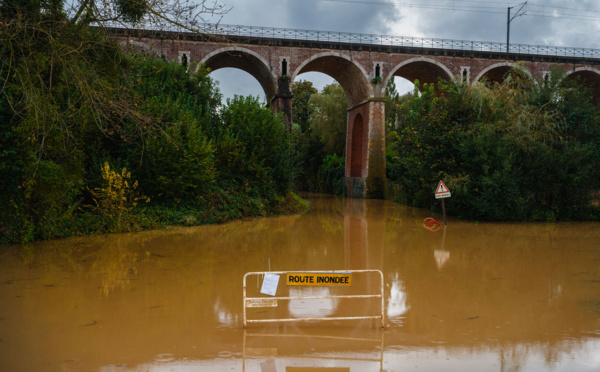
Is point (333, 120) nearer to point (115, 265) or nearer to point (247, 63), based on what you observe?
point (247, 63)

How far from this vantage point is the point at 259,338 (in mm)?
5160

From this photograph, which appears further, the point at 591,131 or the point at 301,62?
the point at 301,62

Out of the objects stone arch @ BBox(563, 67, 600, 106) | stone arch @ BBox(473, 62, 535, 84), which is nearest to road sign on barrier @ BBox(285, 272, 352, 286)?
stone arch @ BBox(473, 62, 535, 84)

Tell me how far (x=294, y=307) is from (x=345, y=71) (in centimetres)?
2490

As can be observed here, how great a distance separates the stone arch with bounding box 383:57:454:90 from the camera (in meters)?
28.0

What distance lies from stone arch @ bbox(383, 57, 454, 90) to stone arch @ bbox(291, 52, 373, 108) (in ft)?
4.74

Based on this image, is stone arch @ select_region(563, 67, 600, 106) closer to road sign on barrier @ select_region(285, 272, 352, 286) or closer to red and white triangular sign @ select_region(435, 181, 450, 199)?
red and white triangular sign @ select_region(435, 181, 450, 199)

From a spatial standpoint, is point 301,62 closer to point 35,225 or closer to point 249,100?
point 249,100

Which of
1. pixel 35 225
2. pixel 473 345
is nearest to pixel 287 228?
pixel 35 225

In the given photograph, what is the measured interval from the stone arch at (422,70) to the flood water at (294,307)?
1824 cm

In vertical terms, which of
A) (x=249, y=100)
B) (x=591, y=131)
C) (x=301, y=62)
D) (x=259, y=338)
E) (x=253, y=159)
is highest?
(x=301, y=62)

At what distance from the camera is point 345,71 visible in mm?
29453

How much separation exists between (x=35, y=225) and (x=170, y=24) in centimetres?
718

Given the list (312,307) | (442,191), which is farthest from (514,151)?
(312,307)
